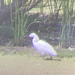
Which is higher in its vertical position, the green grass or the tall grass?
the tall grass

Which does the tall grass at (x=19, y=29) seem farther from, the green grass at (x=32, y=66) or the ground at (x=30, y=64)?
the green grass at (x=32, y=66)

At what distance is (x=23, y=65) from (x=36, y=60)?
1.73ft

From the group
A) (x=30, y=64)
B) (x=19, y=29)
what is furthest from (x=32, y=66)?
(x=19, y=29)

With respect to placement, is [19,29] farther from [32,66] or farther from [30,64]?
[32,66]

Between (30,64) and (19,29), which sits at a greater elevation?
(19,29)

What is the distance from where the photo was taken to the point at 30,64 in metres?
5.40

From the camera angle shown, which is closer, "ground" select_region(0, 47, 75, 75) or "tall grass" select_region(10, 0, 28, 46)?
"ground" select_region(0, 47, 75, 75)

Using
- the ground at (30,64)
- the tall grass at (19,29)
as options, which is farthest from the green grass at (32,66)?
the tall grass at (19,29)

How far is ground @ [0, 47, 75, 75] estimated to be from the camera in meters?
4.88

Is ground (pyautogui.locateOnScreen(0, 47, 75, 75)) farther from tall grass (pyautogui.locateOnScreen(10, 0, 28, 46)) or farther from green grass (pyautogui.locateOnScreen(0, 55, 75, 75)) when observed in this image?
tall grass (pyautogui.locateOnScreen(10, 0, 28, 46))

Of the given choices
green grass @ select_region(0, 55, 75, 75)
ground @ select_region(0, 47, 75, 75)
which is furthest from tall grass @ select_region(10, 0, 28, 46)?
green grass @ select_region(0, 55, 75, 75)

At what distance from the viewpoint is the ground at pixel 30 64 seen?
16.0ft

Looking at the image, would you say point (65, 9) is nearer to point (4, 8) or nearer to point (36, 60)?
point (36, 60)

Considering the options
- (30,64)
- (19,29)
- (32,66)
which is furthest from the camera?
(19,29)
